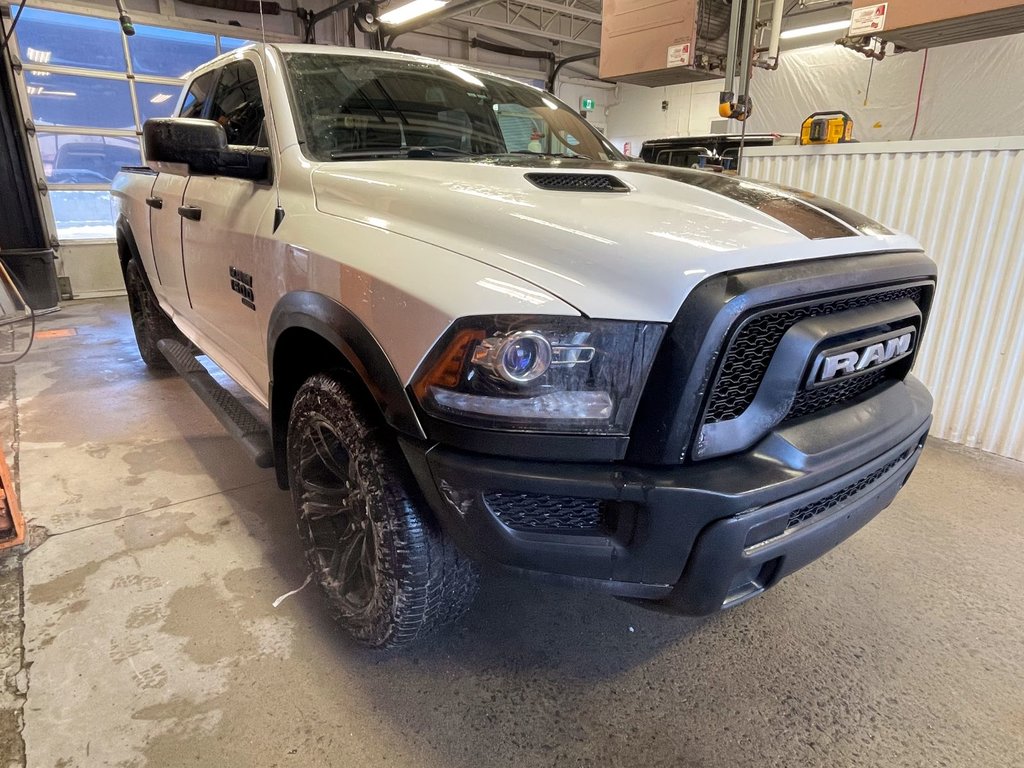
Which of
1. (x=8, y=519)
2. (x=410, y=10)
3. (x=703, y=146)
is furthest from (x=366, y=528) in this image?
(x=410, y=10)

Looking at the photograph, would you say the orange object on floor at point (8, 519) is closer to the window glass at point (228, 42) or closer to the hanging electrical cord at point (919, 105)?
the window glass at point (228, 42)

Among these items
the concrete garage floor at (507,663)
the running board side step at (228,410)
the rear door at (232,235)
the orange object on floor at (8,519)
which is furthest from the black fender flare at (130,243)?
the orange object on floor at (8,519)

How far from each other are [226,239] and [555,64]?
497 inches

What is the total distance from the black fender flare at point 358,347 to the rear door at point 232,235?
36 centimetres

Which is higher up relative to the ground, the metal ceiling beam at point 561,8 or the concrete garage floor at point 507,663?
the metal ceiling beam at point 561,8

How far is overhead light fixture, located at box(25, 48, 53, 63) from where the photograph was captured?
7348 mm

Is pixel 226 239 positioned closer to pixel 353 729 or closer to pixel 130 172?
pixel 353 729

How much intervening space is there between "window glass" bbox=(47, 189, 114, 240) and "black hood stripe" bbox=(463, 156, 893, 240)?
8.10 meters

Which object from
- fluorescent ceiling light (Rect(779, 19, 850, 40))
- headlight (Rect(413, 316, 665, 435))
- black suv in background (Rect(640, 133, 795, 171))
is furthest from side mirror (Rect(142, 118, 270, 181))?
fluorescent ceiling light (Rect(779, 19, 850, 40))

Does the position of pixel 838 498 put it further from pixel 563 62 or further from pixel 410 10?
pixel 563 62

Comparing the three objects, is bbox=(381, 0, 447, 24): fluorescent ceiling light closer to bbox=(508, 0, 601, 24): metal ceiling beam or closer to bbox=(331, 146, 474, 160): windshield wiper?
bbox=(508, 0, 601, 24): metal ceiling beam

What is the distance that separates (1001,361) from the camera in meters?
3.18

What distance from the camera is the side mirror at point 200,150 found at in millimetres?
1794

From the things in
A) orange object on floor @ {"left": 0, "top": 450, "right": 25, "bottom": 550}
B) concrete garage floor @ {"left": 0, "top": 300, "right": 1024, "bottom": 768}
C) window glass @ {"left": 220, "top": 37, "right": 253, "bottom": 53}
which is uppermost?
window glass @ {"left": 220, "top": 37, "right": 253, "bottom": 53}
